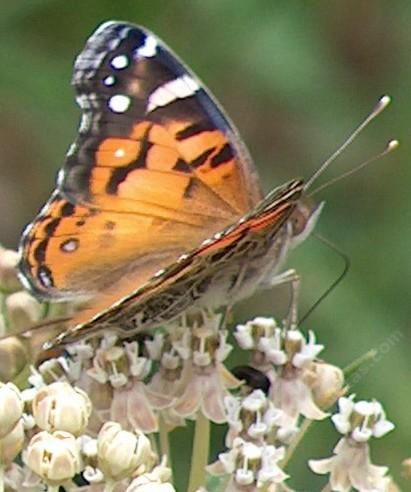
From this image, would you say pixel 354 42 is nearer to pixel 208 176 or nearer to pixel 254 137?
pixel 254 137

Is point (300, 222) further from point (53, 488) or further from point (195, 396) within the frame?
point (53, 488)

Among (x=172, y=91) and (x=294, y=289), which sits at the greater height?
(x=172, y=91)

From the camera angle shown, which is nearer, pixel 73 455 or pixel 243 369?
pixel 73 455

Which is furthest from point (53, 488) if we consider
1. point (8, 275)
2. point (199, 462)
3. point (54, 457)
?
point (8, 275)

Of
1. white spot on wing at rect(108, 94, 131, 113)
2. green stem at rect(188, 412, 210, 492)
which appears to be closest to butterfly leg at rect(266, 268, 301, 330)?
green stem at rect(188, 412, 210, 492)

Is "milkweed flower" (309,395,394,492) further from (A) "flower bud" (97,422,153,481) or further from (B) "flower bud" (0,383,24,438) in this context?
(B) "flower bud" (0,383,24,438)

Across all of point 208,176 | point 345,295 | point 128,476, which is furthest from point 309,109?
point 128,476
